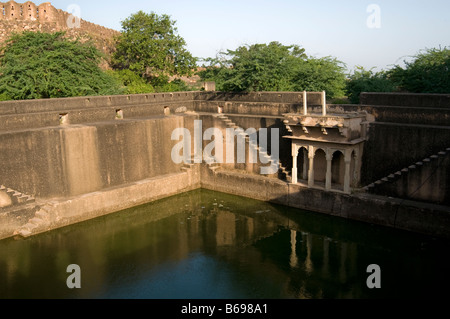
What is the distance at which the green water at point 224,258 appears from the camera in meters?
8.19

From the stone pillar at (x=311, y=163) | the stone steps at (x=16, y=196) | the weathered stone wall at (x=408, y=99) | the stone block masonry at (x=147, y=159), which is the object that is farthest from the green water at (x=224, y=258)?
the weathered stone wall at (x=408, y=99)

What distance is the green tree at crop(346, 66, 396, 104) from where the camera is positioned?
15.2 meters

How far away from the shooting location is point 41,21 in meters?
20.0

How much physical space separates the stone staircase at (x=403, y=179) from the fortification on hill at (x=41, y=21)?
14895 mm

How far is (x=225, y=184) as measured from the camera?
47.1 ft

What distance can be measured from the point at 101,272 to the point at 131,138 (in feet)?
17.6

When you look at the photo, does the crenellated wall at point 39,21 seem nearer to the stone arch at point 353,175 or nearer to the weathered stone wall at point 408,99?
the weathered stone wall at point 408,99

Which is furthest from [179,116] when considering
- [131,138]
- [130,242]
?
[130,242]

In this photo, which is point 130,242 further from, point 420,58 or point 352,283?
point 420,58

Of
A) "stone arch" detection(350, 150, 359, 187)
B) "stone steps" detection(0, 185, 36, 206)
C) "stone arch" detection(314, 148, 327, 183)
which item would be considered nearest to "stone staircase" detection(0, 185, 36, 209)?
"stone steps" detection(0, 185, 36, 206)

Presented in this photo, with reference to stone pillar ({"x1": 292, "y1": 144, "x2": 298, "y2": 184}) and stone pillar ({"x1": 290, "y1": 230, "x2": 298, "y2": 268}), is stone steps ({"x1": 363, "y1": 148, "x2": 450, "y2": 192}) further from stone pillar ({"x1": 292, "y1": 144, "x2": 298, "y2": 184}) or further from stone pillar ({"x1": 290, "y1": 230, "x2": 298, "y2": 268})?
stone pillar ({"x1": 290, "y1": 230, "x2": 298, "y2": 268})

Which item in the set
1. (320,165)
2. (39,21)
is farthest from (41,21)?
(320,165)

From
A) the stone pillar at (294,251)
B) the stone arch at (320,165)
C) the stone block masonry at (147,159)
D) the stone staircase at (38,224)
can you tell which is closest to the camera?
the stone pillar at (294,251)

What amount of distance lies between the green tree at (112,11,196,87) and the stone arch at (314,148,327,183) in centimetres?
1194
